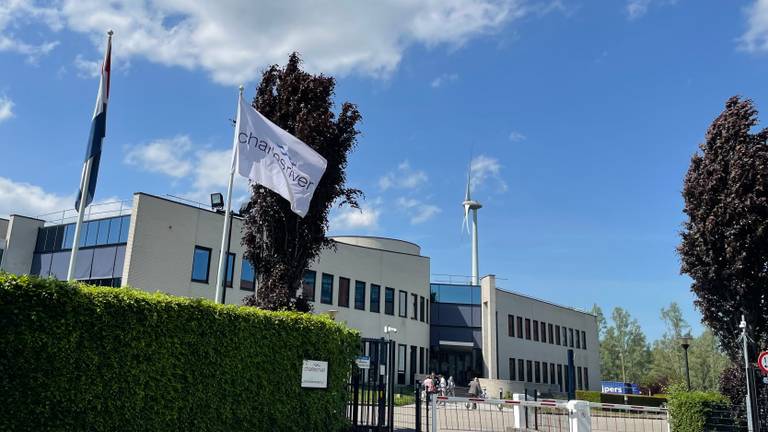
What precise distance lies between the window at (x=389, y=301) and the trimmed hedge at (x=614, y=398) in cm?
1386

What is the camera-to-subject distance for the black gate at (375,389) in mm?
13516

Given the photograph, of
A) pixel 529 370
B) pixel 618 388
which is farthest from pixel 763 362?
pixel 618 388

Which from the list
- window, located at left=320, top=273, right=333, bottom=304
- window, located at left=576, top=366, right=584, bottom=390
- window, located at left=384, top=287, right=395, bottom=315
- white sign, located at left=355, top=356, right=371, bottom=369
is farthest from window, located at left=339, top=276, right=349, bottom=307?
window, located at left=576, top=366, right=584, bottom=390

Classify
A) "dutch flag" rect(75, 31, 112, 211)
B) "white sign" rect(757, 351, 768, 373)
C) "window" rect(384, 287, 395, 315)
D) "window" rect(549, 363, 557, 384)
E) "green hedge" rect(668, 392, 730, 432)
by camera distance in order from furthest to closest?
"window" rect(549, 363, 557, 384), "window" rect(384, 287, 395, 315), "green hedge" rect(668, 392, 730, 432), "white sign" rect(757, 351, 768, 373), "dutch flag" rect(75, 31, 112, 211)

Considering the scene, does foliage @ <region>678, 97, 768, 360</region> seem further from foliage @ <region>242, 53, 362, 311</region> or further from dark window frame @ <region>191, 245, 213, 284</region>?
dark window frame @ <region>191, 245, 213, 284</region>

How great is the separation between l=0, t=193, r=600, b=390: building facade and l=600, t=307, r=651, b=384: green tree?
4603 centimetres

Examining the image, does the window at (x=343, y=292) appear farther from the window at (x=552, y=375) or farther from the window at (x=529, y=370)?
the window at (x=552, y=375)

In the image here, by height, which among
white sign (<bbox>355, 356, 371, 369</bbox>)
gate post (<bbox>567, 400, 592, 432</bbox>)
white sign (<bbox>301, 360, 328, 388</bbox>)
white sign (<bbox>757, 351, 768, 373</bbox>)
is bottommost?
gate post (<bbox>567, 400, 592, 432</bbox>)

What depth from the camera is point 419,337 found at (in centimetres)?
4456

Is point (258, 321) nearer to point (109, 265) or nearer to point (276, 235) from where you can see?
point (276, 235)

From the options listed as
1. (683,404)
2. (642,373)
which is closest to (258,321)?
(683,404)

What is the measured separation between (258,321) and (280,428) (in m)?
2.02

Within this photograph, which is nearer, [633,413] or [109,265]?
[633,413]

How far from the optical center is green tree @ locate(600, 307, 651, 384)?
103 m
